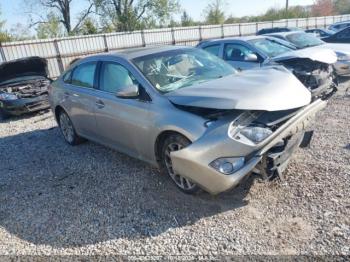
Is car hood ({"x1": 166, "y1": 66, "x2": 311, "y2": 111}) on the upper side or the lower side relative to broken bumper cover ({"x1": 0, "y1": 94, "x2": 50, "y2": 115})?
upper

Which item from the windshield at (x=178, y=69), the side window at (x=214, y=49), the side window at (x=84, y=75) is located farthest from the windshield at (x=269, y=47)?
the side window at (x=84, y=75)

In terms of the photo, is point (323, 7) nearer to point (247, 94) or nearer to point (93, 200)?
point (247, 94)

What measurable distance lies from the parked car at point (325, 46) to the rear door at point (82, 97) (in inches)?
194

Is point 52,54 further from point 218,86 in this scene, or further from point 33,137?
point 218,86

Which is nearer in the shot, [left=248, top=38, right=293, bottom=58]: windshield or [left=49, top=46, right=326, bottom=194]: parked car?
[left=49, top=46, right=326, bottom=194]: parked car

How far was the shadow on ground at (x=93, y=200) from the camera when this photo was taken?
323cm

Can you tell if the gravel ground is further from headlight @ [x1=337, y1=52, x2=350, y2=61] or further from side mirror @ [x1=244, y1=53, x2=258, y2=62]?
headlight @ [x1=337, y1=52, x2=350, y2=61]

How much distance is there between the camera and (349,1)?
4819 cm

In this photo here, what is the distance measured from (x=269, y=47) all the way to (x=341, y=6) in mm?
51110

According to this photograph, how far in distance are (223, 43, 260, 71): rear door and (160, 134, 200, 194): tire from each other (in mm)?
4326

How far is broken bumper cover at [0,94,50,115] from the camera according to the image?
27.6 feet

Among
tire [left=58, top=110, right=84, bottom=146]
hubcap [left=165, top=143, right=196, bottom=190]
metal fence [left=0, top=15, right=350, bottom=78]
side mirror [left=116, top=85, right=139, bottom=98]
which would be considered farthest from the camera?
metal fence [left=0, top=15, right=350, bottom=78]

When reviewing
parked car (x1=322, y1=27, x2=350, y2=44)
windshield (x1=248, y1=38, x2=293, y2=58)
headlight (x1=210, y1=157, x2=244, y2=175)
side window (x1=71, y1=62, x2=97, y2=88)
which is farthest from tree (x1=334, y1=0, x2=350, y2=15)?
headlight (x1=210, y1=157, x2=244, y2=175)

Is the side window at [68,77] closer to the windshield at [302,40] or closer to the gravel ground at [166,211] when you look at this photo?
the gravel ground at [166,211]
